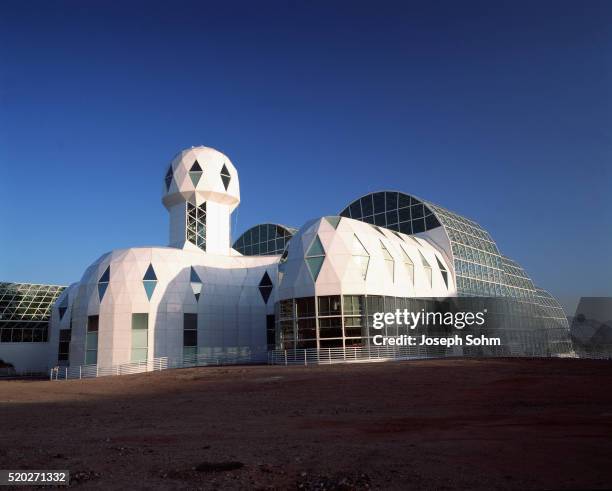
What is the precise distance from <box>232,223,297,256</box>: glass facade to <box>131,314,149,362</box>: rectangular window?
2583 centimetres

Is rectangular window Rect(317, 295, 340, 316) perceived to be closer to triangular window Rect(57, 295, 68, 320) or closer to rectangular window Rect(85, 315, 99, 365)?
rectangular window Rect(85, 315, 99, 365)

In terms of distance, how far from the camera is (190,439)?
11.0 m

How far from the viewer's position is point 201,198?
4794cm

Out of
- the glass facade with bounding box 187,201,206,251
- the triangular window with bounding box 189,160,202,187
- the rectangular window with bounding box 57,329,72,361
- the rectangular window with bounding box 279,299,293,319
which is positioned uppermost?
the triangular window with bounding box 189,160,202,187

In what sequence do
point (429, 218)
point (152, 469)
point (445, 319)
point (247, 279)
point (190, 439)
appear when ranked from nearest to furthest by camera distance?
point (152, 469) → point (190, 439) → point (445, 319) → point (247, 279) → point (429, 218)

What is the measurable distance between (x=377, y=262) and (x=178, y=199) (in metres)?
22.5

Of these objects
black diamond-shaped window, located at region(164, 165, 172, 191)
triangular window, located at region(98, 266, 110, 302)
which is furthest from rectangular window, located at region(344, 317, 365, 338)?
black diamond-shaped window, located at region(164, 165, 172, 191)

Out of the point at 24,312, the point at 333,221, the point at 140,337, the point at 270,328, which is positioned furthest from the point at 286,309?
the point at 24,312

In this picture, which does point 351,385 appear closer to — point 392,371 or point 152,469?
point 392,371

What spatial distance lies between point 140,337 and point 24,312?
32.8 meters

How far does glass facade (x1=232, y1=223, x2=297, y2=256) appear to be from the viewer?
204 ft

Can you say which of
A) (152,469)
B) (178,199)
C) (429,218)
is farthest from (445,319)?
(152,469)

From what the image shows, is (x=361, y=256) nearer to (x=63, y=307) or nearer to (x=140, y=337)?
(x=140, y=337)

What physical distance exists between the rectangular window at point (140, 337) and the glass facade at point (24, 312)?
104 ft
